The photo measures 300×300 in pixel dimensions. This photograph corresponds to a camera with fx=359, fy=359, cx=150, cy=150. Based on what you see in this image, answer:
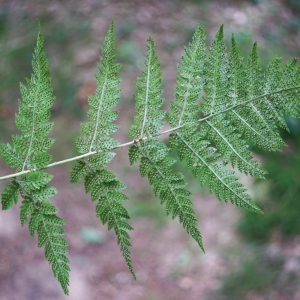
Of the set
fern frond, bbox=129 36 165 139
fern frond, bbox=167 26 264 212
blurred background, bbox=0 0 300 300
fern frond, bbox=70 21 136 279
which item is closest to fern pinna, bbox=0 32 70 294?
fern frond, bbox=70 21 136 279

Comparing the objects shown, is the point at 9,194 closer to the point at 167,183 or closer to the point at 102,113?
the point at 102,113

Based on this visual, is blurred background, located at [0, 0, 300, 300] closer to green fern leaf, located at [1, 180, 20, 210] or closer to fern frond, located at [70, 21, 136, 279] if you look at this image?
fern frond, located at [70, 21, 136, 279]

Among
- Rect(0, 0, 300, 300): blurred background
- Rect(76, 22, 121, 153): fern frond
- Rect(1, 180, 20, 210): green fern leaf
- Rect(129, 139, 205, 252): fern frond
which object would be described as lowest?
Rect(129, 139, 205, 252): fern frond

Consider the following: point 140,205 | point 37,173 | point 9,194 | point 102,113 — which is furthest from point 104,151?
point 140,205

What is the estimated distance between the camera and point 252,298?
11.7 feet

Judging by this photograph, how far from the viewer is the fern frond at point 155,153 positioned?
1.23 meters

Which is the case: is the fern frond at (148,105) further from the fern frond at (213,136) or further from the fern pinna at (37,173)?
the fern pinna at (37,173)

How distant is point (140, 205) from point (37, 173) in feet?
11.6

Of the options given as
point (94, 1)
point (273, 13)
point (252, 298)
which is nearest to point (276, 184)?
point (252, 298)

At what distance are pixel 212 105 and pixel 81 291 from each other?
10.9 feet

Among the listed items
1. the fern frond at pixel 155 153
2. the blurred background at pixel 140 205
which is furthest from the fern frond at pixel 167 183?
the blurred background at pixel 140 205

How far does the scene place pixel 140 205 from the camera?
4.70m

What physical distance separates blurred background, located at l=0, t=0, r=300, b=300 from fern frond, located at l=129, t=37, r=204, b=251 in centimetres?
224

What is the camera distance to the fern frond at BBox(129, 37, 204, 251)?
1230mm
